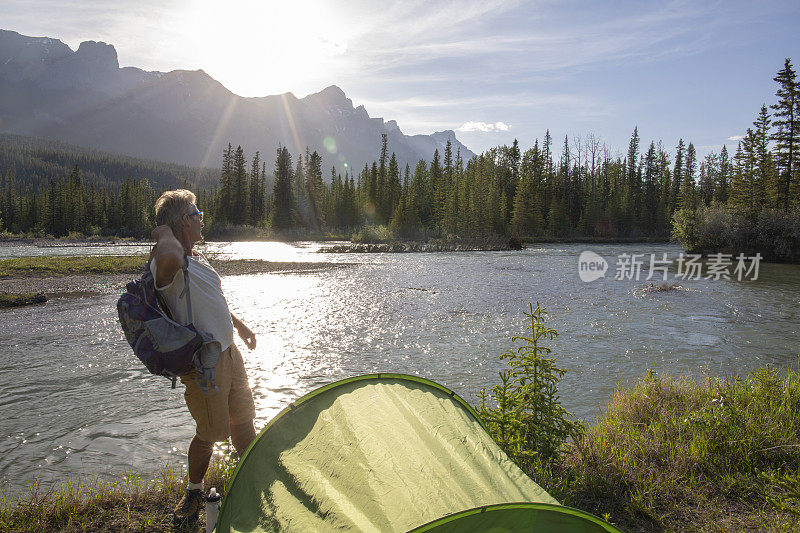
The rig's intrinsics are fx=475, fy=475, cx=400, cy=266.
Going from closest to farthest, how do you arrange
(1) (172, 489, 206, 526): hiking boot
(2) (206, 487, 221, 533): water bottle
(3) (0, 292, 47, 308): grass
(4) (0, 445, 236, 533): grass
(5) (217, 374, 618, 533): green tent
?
(5) (217, 374, 618, 533): green tent
(2) (206, 487, 221, 533): water bottle
(4) (0, 445, 236, 533): grass
(1) (172, 489, 206, 526): hiking boot
(3) (0, 292, 47, 308): grass

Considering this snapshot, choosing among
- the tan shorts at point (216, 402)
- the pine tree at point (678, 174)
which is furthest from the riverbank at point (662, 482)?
the pine tree at point (678, 174)

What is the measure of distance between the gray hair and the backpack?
0.28 meters

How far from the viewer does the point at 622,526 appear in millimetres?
3463

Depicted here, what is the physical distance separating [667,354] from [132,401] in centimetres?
1045

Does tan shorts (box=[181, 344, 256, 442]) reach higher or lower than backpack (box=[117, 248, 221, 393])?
lower

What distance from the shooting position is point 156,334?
3.01 m

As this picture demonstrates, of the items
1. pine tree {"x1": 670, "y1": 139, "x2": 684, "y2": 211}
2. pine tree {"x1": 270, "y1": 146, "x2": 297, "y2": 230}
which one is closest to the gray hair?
pine tree {"x1": 270, "y1": 146, "x2": 297, "y2": 230}

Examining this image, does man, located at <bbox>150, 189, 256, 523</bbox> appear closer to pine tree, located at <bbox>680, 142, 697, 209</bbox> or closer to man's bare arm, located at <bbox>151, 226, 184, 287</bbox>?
man's bare arm, located at <bbox>151, 226, 184, 287</bbox>

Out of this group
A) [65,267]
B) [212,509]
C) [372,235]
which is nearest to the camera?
[212,509]

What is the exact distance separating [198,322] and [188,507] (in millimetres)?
1421

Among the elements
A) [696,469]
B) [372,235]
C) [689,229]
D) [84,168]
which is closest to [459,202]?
[372,235]

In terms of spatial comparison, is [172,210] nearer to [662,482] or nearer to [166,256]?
[166,256]

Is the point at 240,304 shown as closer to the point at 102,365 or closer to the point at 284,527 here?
the point at 102,365

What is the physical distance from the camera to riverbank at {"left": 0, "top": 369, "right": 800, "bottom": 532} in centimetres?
336
